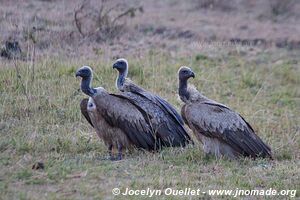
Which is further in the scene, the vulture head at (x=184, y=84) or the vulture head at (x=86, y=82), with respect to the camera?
the vulture head at (x=184, y=84)

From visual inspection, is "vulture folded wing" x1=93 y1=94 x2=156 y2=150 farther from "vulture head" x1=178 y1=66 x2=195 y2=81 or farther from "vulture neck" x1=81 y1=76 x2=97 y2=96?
"vulture head" x1=178 y1=66 x2=195 y2=81

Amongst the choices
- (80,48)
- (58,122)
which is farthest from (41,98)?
(80,48)

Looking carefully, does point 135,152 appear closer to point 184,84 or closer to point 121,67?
point 184,84

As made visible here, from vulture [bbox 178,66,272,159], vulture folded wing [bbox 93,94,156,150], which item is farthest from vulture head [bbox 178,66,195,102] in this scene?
vulture folded wing [bbox 93,94,156,150]

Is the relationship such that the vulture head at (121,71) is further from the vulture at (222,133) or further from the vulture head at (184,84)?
the vulture at (222,133)

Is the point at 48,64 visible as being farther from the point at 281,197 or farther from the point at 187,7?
the point at 187,7

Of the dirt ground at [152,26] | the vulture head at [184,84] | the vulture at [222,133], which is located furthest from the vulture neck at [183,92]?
the dirt ground at [152,26]

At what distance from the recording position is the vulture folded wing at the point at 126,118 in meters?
8.24

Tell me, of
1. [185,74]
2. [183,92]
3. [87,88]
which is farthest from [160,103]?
[87,88]

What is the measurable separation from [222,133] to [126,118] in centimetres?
112

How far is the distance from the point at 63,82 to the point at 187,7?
28.4ft

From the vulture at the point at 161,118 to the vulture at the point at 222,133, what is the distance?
0.96 feet

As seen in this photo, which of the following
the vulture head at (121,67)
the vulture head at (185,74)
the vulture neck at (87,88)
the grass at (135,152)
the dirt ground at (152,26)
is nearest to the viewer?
the grass at (135,152)

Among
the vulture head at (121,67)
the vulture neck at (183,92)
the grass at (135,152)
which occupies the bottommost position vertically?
the grass at (135,152)
